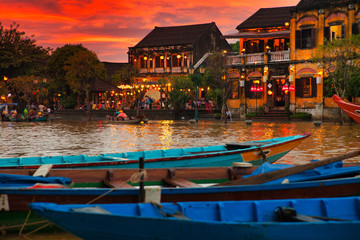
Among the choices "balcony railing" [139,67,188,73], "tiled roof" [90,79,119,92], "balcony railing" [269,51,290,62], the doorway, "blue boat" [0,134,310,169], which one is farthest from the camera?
"balcony railing" [139,67,188,73]

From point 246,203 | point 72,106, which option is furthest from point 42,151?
point 72,106

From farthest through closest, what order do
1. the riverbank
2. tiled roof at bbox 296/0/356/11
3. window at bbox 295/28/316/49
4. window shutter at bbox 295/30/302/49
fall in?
the riverbank, window shutter at bbox 295/30/302/49, window at bbox 295/28/316/49, tiled roof at bbox 296/0/356/11

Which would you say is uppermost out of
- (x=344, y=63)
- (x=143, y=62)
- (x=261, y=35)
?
(x=261, y=35)

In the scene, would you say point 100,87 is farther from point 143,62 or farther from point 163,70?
point 163,70

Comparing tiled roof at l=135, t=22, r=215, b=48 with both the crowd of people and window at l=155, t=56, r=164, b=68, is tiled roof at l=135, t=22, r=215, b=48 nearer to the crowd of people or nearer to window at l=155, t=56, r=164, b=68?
window at l=155, t=56, r=164, b=68

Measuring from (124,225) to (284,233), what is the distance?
161cm

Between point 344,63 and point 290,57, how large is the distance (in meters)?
7.96

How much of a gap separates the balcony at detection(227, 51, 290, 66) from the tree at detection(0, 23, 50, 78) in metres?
29.7

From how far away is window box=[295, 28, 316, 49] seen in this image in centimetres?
3675

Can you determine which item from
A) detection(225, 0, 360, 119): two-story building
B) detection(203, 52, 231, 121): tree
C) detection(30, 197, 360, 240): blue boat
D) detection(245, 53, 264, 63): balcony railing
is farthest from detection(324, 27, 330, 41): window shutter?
detection(30, 197, 360, 240): blue boat

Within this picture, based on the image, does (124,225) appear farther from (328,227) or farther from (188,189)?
(328,227)

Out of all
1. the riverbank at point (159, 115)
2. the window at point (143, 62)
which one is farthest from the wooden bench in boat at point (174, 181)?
the window at point (143, 62)

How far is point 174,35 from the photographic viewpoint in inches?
2436

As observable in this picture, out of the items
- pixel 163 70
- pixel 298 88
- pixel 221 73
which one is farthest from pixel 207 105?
pixel 163 70
